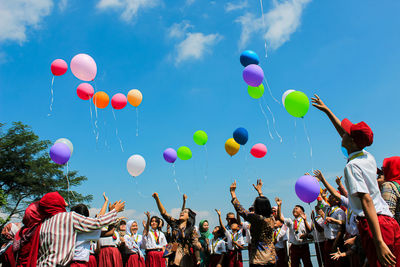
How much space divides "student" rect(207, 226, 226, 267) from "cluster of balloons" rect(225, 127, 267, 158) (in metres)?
2.51

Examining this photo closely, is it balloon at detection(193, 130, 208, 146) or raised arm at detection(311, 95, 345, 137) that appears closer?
raised arm at detection(311, 95, 345, 137)

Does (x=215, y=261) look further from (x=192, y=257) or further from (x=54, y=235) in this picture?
(x=54, y=235)

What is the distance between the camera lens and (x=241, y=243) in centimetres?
741

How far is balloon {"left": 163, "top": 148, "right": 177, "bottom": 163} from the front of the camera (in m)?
9.45

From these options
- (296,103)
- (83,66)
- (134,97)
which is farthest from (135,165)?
(296,103)

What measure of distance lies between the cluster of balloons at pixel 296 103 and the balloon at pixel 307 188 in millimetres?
1464

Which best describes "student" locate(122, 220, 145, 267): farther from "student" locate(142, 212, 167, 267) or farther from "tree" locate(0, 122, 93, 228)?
"tree" locate(0, 122, 93, 228)

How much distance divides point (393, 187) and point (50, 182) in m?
22.9

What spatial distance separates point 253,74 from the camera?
7406 mm

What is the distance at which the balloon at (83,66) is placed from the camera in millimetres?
7434

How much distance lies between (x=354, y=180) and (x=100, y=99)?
781 centimetres

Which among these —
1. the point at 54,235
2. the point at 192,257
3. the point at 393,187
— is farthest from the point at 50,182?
A: the point at 393,187

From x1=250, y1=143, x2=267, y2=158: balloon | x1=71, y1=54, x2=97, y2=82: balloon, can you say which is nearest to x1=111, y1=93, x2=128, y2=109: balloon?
x1=71, y1=54, x2=97, y2=82: balloon

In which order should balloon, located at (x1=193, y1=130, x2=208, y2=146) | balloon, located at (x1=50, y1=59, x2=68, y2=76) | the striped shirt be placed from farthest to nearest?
balloon, located at (x1=193, y1=130, x2=208, y2=146) < balloon, located at (x1=50, y1=59, x2=68, y2=76) < the striped shirt
